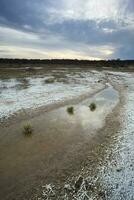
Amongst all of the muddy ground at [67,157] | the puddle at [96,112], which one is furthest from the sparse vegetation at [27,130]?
the puddle at [96,112]

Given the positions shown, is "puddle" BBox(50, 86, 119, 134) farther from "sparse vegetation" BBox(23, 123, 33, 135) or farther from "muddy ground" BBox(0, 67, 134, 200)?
"sparse vegetation" BBox(23, 123, 33, 135)

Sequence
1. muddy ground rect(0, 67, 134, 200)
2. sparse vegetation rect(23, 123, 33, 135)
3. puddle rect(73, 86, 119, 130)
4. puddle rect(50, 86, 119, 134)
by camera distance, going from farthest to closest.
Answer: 1. puddle rect(73, 86, 119, 130)
2. puddle rect(50, 86, 119, 134)
3. sparse vegetation rect(23, 123, 33, 135)
4. muddy ground rect(0, 67, 134, 200)

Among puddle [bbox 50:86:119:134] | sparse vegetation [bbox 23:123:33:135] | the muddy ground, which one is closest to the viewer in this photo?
the muddy ground

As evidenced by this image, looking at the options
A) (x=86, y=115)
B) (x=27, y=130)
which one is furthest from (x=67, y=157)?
(x=86, y=115)

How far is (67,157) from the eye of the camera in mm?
10086

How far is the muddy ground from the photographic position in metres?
7.67

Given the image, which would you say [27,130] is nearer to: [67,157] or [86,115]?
[67,157]

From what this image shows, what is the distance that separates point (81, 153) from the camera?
10500 mm

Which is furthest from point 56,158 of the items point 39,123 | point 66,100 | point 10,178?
point 66,100

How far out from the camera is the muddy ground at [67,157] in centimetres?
767

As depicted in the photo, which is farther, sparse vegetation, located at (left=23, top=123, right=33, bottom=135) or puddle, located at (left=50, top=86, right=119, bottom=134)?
puddle, located at (left=50, top=86, right=119, bottom=134)

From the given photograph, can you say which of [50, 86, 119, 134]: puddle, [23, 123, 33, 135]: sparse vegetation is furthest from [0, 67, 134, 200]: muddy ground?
[23, 123, 33, 135]: sparse vegetation

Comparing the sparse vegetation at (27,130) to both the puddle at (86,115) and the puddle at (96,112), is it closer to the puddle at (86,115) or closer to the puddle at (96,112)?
the puddle at (86,115)

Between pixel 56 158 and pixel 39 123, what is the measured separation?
4.94 meters
